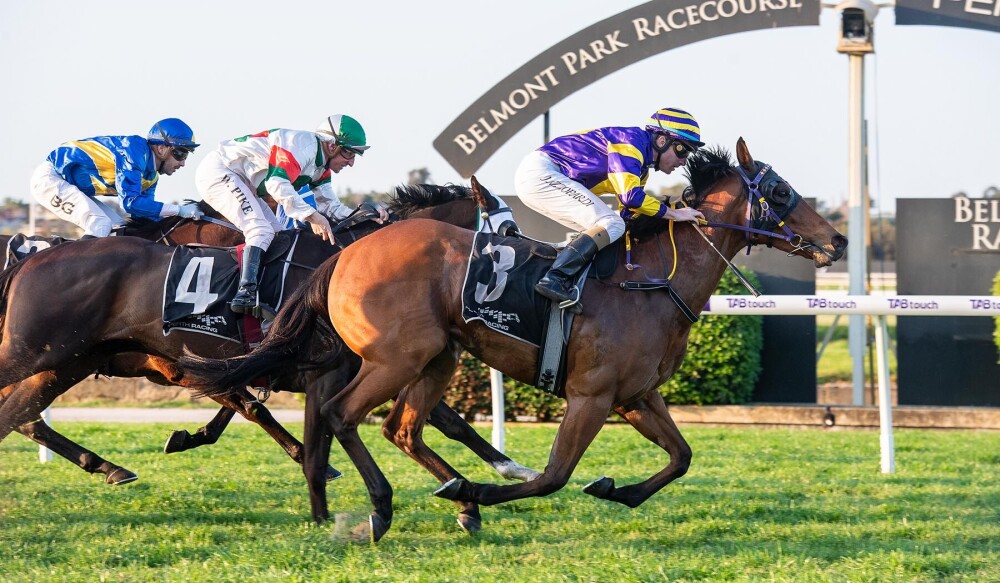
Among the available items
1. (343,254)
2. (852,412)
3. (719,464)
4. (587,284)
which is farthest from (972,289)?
(343,254)

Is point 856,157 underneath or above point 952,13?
underneath

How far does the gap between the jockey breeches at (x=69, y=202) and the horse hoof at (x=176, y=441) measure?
3.88 ft

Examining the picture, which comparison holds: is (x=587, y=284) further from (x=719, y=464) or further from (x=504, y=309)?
(x=719, y=464)

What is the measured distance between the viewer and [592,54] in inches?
392

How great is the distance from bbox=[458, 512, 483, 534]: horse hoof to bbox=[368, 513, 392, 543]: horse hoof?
38cm

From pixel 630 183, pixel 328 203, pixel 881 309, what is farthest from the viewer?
pixel 881 309

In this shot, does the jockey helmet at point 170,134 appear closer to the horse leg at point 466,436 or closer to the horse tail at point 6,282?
the horse tail at point 6,282

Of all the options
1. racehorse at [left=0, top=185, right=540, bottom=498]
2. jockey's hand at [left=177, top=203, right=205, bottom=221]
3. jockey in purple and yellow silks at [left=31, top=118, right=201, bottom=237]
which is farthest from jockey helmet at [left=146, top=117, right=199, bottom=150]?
racehorse at [left=0, top=185, right=540, bottom=498]

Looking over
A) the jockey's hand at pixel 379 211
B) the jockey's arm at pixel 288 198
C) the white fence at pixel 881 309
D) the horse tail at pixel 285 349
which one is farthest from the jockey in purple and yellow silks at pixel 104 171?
the white fence at pixel 881 309

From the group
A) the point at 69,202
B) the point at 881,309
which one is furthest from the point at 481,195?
the point at 881,309

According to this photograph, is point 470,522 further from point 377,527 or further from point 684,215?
point 684,215

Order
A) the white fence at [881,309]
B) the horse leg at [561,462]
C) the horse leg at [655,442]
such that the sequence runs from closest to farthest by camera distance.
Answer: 1. the horse leg at [561,462]
2. the horse leg at [655,442]
3. the white fence at [881,309]

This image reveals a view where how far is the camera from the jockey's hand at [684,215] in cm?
504

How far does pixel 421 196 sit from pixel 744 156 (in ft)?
5.64
